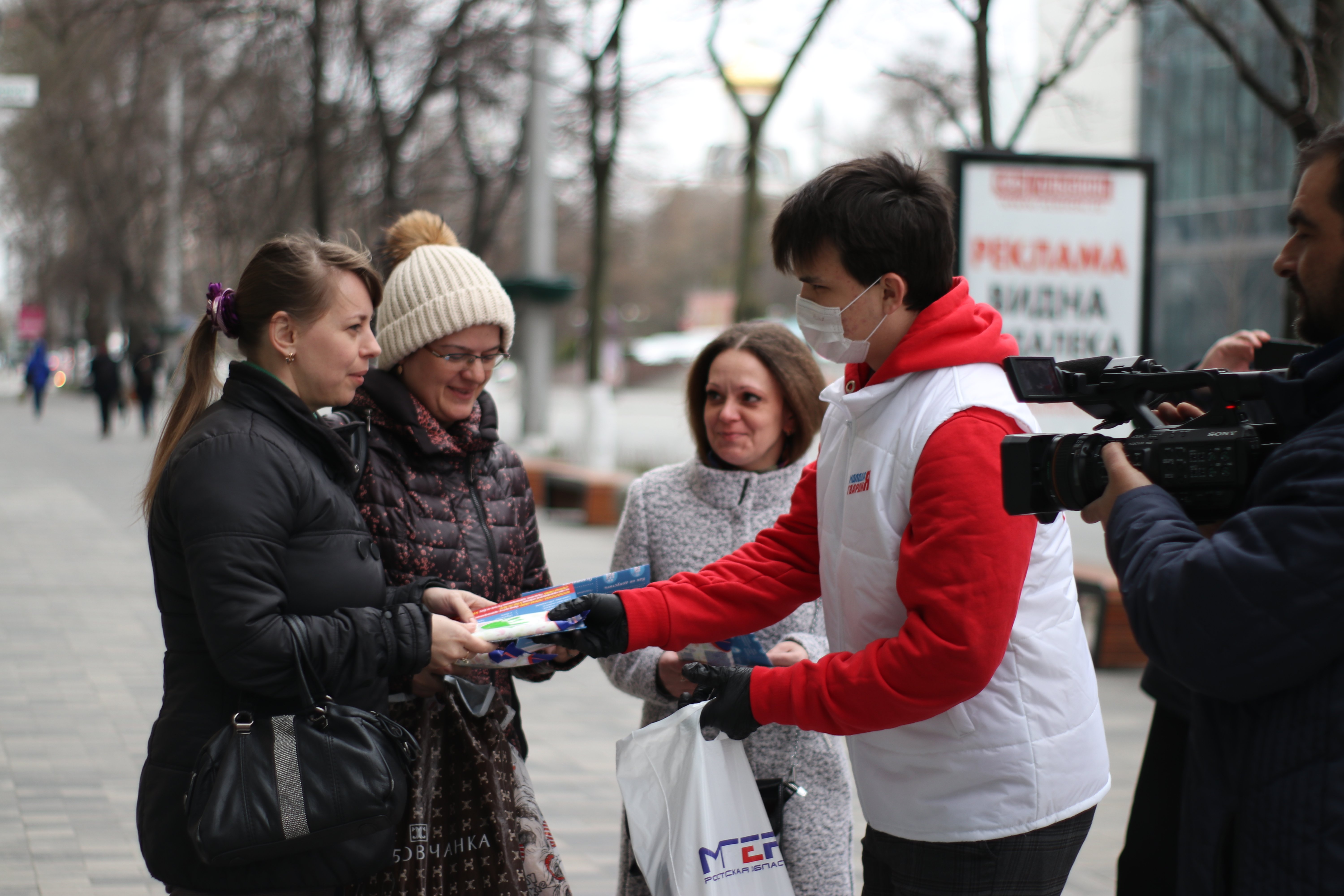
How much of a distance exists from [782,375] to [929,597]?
4.15 ft

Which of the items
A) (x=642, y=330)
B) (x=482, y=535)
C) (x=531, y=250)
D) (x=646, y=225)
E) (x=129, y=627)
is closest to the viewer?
(x=482, y=535)

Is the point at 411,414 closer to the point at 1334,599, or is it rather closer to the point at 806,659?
the point at 806,659

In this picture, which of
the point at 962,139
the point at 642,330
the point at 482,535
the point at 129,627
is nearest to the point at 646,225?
the point at 642,330

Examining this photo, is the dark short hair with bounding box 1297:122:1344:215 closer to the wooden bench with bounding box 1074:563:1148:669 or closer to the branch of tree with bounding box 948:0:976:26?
the wooden bench with bounding box 1074:563:1148:669

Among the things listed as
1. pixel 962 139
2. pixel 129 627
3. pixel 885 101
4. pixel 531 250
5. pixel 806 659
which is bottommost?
pixel 129 627

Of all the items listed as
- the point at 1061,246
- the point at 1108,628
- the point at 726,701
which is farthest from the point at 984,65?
the point at 726,701

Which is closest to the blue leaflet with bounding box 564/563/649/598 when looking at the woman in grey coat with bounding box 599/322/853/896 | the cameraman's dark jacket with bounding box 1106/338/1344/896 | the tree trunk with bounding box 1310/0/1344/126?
the woman in grey coat with bounding box 599/322/853/896

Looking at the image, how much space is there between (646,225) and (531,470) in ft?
146

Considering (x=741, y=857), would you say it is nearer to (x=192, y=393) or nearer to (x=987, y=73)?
(x=192, y=393)

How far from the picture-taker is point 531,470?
45.0ft

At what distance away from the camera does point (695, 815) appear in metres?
2.48

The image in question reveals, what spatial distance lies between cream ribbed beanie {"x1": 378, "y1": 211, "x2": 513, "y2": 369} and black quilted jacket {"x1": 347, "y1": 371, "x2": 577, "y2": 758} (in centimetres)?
9

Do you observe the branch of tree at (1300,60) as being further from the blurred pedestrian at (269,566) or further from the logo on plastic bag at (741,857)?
the blurred pedestrian at (269,566)

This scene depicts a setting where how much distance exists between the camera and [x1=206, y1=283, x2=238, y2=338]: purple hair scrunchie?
2488 mm
